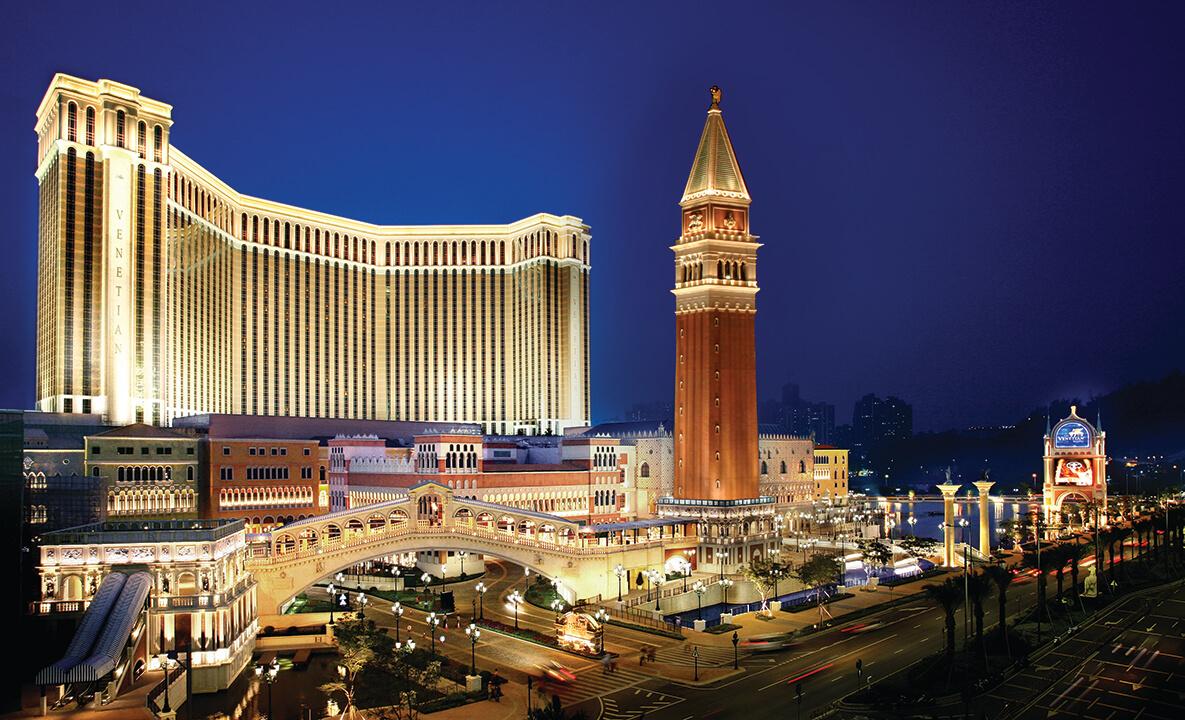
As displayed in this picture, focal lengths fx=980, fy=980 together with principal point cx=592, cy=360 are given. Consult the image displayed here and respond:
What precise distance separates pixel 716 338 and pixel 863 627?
120ft

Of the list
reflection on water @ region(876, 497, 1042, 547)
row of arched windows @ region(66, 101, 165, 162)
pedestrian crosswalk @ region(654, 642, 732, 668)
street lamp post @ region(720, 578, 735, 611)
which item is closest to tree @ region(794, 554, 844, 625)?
street lamp post @ region(720, 578, 735, 611)

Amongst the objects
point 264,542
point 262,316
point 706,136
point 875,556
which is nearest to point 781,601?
point 875,556

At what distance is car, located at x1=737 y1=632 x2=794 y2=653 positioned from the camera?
189 ft

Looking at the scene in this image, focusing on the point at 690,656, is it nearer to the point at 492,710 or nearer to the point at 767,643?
the point at 767,643

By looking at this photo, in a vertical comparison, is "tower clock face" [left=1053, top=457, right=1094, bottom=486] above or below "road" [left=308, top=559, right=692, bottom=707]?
above

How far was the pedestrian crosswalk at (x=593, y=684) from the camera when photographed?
48219 mm

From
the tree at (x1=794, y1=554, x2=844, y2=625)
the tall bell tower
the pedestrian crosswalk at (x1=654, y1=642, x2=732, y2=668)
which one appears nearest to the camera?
the pedestrian crosswalk at (x1=654, y1=642, x2=732, y2=668)

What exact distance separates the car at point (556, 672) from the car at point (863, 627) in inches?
775

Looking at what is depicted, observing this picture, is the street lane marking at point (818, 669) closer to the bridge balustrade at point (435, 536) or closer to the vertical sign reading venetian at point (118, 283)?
the bridge balustrade at point (435, 536)

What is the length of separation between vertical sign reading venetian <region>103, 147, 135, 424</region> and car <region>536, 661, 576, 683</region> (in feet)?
214

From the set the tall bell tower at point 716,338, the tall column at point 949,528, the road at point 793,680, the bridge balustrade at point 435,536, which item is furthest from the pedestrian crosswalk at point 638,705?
the tall column at point 949,528

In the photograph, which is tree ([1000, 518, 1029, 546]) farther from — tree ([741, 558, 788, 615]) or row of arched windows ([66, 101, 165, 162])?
row of arched windows ([66, 101, 165, 162])

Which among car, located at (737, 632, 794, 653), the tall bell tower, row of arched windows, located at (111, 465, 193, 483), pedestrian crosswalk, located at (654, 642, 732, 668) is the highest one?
the tall bell tower

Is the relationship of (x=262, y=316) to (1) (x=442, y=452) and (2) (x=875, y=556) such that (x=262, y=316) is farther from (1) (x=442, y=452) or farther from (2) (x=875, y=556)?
(2) (x=875, y=556)
